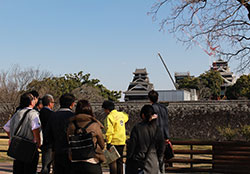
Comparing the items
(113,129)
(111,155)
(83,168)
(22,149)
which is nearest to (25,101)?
(22,149)

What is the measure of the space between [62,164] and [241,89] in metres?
52.4

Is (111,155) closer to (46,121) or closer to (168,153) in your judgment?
(168,153)

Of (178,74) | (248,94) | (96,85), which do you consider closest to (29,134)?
(248,94)

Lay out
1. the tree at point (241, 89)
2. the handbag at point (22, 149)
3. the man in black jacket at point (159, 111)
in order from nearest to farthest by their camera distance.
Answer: the handbag at point (22, 149) < the man in black jacket at point (159, 111) < the tree at point (241, 89)

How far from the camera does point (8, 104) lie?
31703mm

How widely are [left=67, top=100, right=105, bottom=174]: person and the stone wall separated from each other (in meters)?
26.7

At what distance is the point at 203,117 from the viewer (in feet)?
109

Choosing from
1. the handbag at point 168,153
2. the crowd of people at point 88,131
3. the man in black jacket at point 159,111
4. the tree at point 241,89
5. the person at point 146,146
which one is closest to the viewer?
the crowd of people at point 88,131

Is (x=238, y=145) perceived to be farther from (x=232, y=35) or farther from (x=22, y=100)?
(x=22, y=100)

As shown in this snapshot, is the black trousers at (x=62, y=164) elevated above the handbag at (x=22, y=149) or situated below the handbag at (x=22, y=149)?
below

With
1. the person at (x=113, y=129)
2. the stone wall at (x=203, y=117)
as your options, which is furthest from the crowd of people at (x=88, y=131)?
the stone wall at (x=203, y=117)

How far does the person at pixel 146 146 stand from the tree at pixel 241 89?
161 feet

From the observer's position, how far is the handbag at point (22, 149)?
5340 millimetres

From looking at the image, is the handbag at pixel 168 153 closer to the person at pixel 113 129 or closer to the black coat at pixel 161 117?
the black coat at pixel 161 117
